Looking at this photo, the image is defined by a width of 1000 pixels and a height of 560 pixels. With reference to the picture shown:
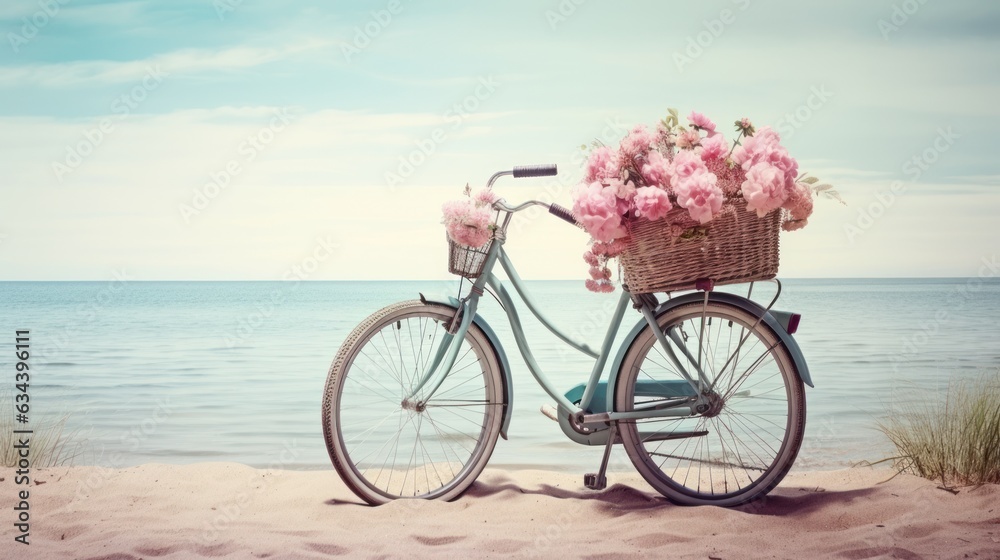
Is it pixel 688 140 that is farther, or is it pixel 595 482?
pixel 595 482

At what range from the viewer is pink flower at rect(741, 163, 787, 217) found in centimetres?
323

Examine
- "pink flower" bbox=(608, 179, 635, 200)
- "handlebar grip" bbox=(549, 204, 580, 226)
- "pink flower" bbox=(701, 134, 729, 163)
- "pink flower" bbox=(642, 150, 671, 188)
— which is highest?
"pink flower" bbox=(701, 134, 729, 163)

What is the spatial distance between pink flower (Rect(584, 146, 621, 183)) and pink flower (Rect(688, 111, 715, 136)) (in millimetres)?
388

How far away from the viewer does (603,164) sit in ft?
11.4

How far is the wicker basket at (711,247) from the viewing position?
3393 millimetres

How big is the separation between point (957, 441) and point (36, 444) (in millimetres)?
4968

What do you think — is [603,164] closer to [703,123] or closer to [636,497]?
[703,123]

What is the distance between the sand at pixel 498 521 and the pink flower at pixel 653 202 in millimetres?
1288

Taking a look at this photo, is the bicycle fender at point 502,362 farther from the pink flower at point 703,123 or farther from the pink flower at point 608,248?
the pink flower at point 703,123

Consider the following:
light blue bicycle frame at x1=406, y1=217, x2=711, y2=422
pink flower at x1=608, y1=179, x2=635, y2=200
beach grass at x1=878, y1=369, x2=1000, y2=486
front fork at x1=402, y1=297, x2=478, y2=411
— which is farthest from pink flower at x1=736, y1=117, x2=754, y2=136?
beach grass at x1=878, y1=369, x2=1000, y2=486

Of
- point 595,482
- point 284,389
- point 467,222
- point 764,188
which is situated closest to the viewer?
point 764,188

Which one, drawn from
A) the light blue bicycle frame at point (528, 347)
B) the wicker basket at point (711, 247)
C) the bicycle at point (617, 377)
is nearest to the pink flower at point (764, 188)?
the wicker basket at point (711, 247)

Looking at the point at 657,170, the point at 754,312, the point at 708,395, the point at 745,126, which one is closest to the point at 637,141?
the point at 657,170

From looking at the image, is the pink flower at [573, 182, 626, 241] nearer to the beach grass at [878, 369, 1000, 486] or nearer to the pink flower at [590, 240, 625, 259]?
the pink flower at [590, 240, 625, 259]
